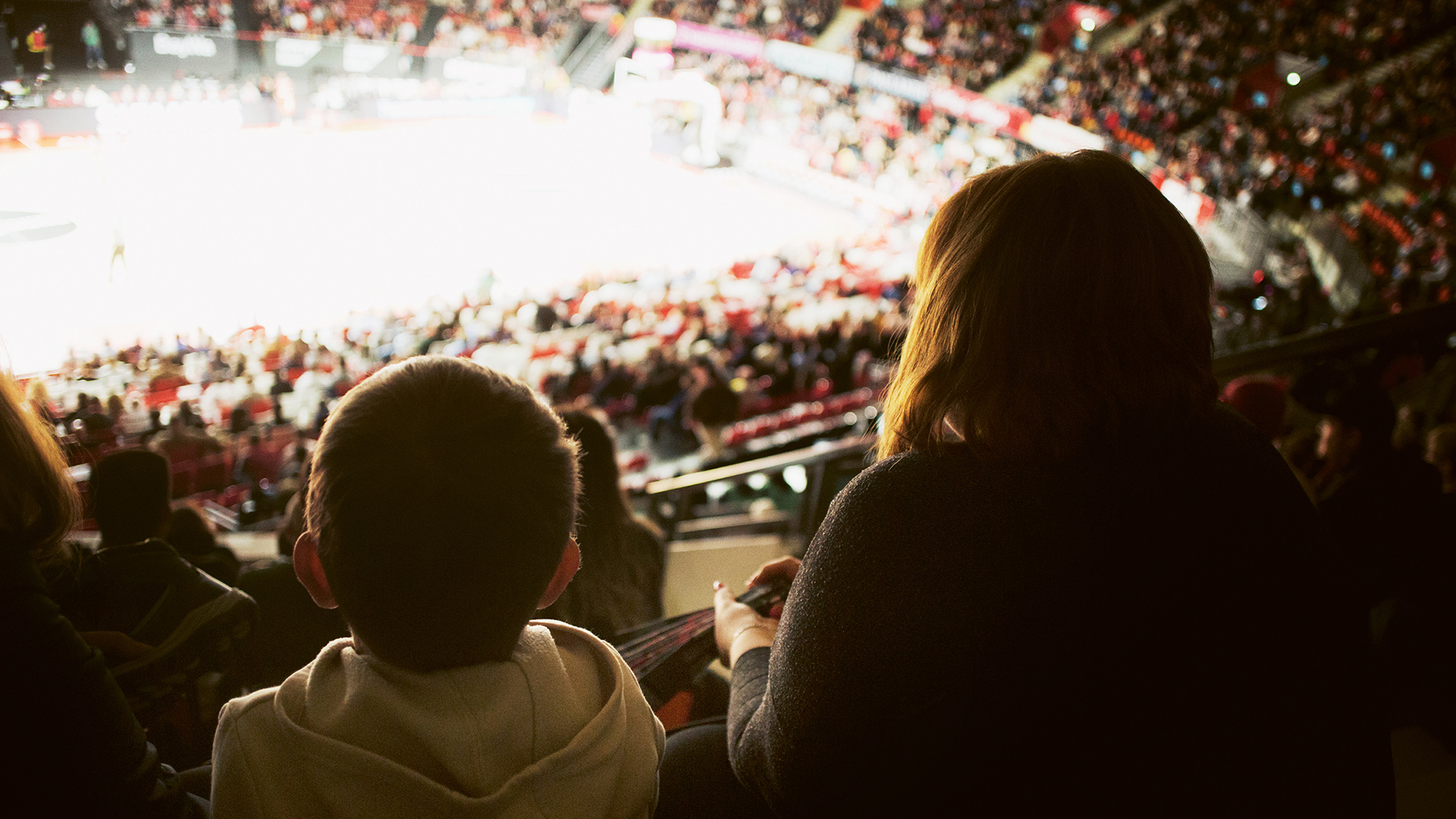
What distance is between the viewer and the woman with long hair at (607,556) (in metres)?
1.96

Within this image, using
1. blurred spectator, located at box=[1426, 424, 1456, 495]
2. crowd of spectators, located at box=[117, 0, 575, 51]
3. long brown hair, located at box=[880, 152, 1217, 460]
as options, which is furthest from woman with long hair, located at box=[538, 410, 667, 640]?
crowd of spectators, located at box=[117, 0, 575, 51]

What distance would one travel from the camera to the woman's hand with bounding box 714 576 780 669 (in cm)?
132

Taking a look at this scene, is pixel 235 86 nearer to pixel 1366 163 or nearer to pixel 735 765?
pixel 735 765

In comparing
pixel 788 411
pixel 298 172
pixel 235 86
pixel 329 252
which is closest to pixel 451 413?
pixel 788 411

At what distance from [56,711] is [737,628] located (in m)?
0.88

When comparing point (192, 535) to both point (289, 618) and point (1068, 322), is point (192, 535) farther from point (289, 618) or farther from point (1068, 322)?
point (1068, 322)

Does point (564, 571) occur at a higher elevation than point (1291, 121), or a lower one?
lower

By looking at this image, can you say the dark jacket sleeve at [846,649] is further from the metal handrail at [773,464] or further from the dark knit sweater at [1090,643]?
the metal handrail at [773,464]

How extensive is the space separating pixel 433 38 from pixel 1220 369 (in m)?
25.7

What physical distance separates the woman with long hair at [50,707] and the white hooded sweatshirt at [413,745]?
22cm

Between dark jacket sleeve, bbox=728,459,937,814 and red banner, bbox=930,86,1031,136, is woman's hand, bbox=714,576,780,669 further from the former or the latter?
red banner, bbox=930,86,1031,136

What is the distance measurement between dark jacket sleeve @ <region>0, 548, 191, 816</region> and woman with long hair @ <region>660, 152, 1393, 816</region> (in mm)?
807

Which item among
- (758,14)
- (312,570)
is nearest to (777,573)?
(312,570)

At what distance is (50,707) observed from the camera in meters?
0.95
